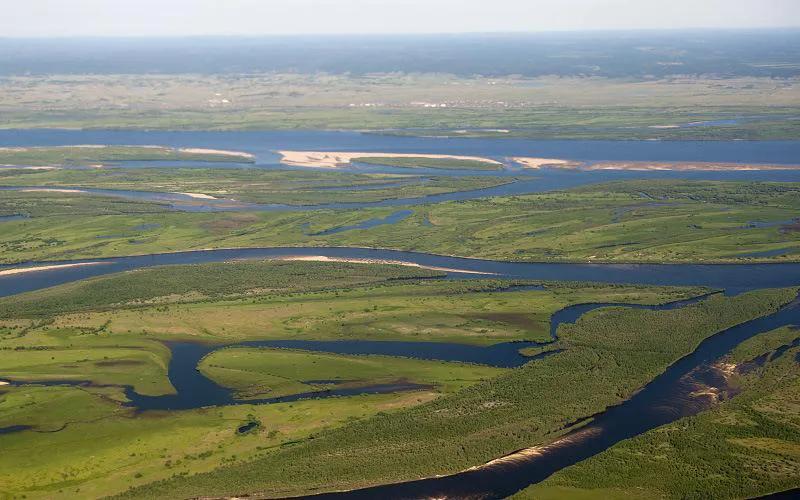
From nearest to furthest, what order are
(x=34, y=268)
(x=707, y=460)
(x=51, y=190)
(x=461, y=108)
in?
(x=707, y=460), (x=34, y=268), (x=51, y=190), (x=461, y=108)

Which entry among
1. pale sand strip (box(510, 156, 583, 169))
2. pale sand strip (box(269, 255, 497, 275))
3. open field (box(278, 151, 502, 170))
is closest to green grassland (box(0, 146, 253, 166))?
open field (box(278, 151, 502, 170))

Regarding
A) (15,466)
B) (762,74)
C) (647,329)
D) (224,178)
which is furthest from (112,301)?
(762,74)

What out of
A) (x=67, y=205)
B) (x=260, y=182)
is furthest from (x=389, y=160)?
(x=67, y=205)

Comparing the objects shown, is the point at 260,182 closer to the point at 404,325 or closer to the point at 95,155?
the point at 95,155

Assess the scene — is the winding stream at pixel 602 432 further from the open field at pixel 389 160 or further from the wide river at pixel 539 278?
the open field at pixel 389 160

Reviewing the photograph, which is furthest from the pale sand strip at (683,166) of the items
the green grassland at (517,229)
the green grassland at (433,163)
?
the green grassland at (433,163)

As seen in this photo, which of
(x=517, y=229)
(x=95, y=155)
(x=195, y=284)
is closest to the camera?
(x=195, y=284)
